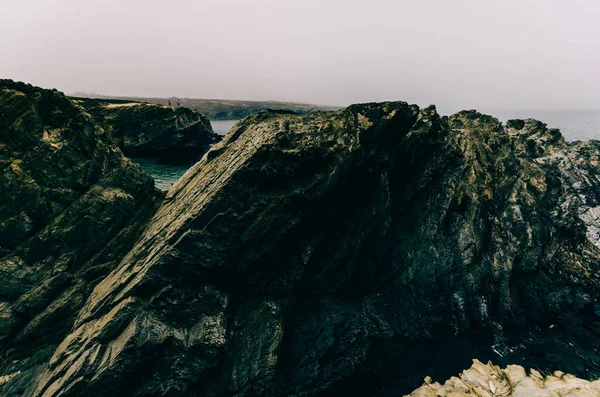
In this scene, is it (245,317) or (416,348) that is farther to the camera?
(416,348)

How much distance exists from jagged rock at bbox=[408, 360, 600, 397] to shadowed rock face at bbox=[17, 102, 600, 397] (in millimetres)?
2397

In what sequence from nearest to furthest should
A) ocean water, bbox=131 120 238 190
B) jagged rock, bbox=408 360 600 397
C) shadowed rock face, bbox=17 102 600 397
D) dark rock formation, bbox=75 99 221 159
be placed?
jagged rock, bbox=408 360 600 397
shadowed rock face, bbox=17 102 600 397
ocean water, bbox=131 120 238 190
dark rock formation, bbox=75 99 221 159

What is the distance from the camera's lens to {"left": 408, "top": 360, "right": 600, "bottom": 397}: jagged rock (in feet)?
62.6

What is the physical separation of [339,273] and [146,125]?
6636cm

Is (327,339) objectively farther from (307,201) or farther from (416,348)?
(307,201)

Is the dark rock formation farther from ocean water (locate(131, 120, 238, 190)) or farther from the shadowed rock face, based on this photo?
the shadowed rock face

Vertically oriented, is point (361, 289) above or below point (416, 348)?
above

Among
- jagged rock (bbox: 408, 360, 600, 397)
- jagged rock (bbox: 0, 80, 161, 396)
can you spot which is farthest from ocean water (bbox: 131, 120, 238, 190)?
jagged rock (bbox: 408, 360, 600, 397)

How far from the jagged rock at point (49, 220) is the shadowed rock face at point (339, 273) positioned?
5.86 ft

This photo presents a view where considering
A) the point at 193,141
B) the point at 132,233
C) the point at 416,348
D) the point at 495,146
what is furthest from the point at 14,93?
the point at 193,141

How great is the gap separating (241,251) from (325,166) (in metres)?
10.1

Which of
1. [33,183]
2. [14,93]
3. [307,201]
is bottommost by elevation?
[307,201]

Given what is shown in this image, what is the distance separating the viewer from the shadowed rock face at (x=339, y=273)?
1977 centimetres

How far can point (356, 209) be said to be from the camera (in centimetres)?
2778
